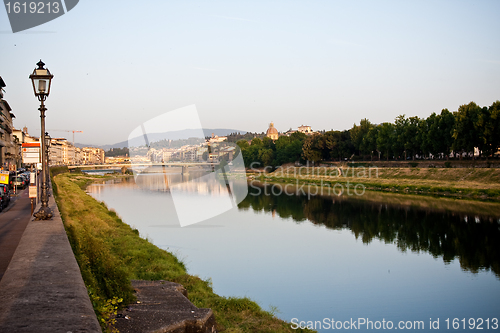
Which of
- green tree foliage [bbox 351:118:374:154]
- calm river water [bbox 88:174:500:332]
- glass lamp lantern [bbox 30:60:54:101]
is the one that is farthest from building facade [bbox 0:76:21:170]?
green tree foliage [bbox 351:118:374:154]

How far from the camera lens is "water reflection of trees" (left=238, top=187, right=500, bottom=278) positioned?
1584 centimetres

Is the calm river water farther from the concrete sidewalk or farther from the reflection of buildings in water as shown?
the reflection of buildings in water

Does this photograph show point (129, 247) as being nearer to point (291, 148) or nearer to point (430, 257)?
point (430, 257)

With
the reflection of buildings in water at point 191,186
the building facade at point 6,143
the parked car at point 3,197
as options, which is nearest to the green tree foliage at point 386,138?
the reflection of buildings in water at point 191,186

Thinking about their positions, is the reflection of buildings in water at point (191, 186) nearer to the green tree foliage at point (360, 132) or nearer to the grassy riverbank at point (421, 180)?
the grassy riverbank at point (421, 180)

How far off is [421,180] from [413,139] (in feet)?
28.9

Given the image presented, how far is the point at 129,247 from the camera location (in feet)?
42.3

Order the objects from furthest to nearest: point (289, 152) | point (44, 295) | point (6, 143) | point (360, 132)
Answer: point (289, 152)
point (360, 132)
point (6, 143)
point (44, 295)

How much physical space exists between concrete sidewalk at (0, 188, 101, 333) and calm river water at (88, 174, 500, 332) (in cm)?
606

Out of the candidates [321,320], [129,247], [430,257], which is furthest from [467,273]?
[129,247]

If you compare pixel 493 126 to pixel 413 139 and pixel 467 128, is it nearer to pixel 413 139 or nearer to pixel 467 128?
pixel 467 128

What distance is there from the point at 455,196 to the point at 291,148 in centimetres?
4406

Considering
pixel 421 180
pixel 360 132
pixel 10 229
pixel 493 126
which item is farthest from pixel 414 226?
pixel 360 132

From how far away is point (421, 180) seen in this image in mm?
39188
